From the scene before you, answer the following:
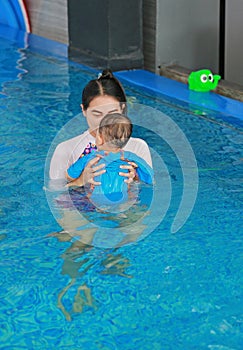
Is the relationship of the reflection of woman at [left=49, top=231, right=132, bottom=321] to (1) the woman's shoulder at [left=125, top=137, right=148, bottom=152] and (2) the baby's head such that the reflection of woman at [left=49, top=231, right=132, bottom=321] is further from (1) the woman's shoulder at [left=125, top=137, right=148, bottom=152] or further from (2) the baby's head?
(1) the woman's shoulder at [left=125, top=137, right=148, bottom=152]

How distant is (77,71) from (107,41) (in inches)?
15.8

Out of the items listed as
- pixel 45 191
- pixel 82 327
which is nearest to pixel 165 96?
pixel 45 191

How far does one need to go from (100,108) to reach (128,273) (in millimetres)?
958

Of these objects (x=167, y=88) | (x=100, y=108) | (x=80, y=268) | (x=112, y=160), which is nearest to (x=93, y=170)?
(x=112, y=160)

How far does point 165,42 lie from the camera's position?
6.73 m

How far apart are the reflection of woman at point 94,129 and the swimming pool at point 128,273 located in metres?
0.24

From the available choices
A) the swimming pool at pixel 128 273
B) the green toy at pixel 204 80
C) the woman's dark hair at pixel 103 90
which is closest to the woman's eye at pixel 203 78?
the green toy at pixel 204 80

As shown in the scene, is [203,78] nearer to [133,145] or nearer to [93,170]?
[133,145]

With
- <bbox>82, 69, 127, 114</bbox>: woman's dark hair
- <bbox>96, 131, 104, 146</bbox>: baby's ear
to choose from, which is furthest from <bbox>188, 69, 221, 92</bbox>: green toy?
<bbox>96, 131, 104, 146</bbox>: baby's ear

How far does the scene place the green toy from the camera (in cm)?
616

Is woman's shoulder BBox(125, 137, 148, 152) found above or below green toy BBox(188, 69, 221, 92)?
above

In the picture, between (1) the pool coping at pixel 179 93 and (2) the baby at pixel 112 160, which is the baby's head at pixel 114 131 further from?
(1) the pool coping at pixel 179 93

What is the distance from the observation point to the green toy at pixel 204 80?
6164 mm

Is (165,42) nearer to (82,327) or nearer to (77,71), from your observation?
(77,71)
